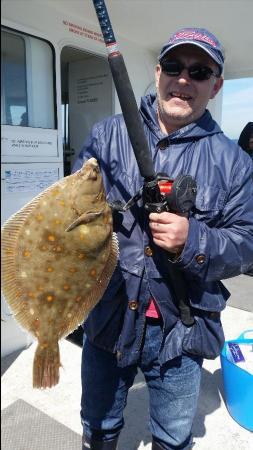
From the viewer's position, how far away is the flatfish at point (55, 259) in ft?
4.12

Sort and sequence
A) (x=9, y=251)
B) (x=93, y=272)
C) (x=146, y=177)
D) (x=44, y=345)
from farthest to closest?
1. (x=146, y=177)
2. (x=93, y=272)
3. (x=44, y=345)
4. (x=9, y=251)

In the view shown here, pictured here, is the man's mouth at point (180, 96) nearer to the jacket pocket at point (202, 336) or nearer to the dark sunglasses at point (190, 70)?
the dark sunglasses at point (190, 70)

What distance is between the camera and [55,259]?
1329 millimetres

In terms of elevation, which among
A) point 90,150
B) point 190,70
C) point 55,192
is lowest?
point 55,192

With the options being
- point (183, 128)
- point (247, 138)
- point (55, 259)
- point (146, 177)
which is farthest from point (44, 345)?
point (247, 138)

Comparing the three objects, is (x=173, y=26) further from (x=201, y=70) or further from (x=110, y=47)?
(x=110, y=47)

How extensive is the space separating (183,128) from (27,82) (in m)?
2.47

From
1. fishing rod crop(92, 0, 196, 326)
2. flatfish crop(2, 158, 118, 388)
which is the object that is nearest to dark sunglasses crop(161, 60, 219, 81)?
fishing rod crop(92, 0, 196, 326)

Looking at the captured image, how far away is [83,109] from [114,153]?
13.7 feet

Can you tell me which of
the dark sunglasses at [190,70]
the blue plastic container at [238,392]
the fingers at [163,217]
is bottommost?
the blue plastic container at [238,392]

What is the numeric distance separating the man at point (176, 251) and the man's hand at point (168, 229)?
79mm

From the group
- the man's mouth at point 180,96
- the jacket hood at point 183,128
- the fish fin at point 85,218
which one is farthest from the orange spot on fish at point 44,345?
the man's mouth at point 180,96

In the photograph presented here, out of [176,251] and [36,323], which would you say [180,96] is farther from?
[36,323]

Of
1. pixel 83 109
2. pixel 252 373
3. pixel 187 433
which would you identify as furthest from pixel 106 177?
pixel 83 109
